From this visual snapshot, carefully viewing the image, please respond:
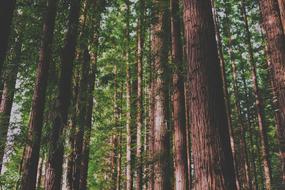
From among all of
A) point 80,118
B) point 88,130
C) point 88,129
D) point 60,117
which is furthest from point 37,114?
point 88,130

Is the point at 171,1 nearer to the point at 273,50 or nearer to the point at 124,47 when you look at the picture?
the point at 273,50

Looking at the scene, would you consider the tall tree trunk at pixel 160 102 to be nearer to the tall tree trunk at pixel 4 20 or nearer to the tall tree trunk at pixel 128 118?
the tall tree trunk at pixel 128 118

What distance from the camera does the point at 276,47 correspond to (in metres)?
7.30

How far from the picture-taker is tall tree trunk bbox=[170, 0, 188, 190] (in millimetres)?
8398

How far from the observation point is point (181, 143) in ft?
28.7

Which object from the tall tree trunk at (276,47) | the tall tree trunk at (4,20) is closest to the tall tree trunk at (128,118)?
the tall tree trunk at (276,47)

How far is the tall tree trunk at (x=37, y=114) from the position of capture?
633 cm

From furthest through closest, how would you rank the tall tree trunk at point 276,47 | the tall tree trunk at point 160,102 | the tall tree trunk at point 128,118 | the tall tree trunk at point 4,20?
the tall tree trunk at point 128,118
the tall tree trunk at point 160,102
the tall tree trunk at point 276,47
the tall tree trunk at point 4,20

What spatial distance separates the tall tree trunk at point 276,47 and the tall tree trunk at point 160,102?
3098 millimetres

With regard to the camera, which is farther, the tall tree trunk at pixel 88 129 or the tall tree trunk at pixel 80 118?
the tall tree trunk at pixel 88 129

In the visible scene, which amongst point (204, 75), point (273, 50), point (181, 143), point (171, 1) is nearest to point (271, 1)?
point (273, 50)

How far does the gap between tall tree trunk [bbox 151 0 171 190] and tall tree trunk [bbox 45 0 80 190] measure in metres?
2.73

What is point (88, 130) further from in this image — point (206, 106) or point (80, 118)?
point (206, 106)

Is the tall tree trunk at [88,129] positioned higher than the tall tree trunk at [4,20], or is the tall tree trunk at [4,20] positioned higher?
the tall tree trunk at [88,129]
